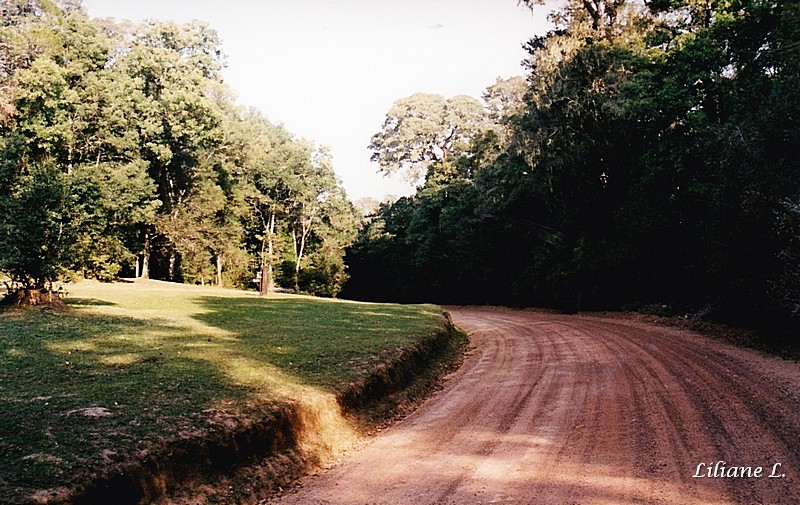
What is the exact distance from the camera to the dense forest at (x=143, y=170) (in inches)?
561

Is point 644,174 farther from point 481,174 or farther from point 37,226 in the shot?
point 37,226

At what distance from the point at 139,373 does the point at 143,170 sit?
24.8 m

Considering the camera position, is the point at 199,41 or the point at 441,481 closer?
the point at 441,481

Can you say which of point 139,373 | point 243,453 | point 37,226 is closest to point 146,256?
point 37,226

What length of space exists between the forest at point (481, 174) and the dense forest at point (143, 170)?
0.35 feet

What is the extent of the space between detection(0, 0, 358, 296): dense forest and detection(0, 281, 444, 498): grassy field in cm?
246

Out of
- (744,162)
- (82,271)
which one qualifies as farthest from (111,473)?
(744,162)

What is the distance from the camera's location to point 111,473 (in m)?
4.88

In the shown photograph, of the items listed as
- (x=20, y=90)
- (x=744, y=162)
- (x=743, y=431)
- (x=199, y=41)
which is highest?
(x=199, y=41)

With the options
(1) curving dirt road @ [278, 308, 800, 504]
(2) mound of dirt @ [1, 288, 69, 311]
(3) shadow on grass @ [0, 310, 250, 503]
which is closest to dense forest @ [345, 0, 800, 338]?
(1) curving dirt road @ [278, 308, 800, 504]

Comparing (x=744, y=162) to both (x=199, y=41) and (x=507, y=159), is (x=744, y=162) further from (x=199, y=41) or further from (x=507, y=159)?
(x=199, y=41)

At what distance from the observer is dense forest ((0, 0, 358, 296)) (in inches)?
561

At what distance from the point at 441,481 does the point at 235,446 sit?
7.78 feet

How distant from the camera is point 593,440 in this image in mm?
6547
